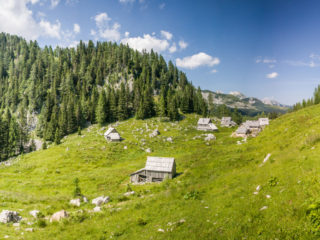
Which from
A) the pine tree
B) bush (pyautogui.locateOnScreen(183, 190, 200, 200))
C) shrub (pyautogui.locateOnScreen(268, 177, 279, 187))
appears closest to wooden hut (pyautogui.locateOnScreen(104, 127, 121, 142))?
the pine tree

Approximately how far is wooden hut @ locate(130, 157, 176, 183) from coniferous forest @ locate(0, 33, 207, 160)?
65.5 m

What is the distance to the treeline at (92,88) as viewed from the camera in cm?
11194

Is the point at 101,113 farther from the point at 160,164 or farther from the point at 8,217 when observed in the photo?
the point at 8,217

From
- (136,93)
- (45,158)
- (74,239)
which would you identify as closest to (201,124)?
(136,93)

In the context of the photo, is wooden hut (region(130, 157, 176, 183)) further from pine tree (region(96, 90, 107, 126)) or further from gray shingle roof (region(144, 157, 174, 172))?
pine tree (region(96, 90, 107, 126))

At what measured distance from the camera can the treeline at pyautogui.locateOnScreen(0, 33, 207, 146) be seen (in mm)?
111938

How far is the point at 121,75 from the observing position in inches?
6171

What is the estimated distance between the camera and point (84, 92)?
442 feet

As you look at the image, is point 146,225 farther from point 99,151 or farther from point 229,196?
point 99,151

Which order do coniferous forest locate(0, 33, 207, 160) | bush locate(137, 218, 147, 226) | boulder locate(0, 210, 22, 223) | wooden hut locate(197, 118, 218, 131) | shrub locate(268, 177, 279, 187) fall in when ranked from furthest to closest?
1. coniferous forest locate(0, 33, 207, 160)
2. wooden hut locate(197, 118, 218, 131)
3. boulder locate(0, 210, 22, 223)
4. shrub locate(268, 177, 279, 187)
5. bush locate(137, 218, 147, 226)

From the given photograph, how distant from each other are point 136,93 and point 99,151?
5889 centimetres

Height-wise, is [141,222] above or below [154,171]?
above

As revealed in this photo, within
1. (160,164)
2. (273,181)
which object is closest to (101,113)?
(160,164)

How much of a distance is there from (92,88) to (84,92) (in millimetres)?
12770
